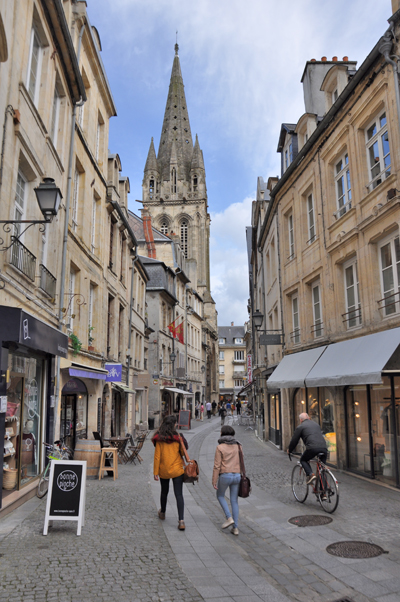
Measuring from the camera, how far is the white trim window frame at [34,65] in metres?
9.30

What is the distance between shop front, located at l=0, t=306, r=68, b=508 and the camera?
668cm

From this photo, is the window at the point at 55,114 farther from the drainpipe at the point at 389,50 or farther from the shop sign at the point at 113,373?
the shop sign at the point at 113,373

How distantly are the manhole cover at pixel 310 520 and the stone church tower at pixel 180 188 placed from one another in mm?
66240

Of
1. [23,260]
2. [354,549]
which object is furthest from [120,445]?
[354,549]

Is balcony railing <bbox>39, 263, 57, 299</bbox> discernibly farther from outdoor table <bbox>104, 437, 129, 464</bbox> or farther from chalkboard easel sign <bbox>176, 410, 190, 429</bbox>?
chalkboard easel sign <bbox>176, 410, 190, 429</bbox>

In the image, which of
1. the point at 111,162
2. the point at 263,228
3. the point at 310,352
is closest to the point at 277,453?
the point at 310,352

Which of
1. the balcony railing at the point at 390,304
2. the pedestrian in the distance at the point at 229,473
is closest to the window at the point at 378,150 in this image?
the balcony railing at the point at 390,304

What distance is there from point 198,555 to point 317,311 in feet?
33.0

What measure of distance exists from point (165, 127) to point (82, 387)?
85323 millimetres

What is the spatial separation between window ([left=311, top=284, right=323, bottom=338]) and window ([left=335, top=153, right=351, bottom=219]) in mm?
2659

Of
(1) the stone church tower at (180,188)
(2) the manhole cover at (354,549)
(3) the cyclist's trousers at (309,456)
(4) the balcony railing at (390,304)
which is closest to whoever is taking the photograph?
(2) the manhole cover at (354,549)

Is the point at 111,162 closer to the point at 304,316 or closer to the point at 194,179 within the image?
the point at 304,316

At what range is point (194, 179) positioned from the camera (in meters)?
84.2

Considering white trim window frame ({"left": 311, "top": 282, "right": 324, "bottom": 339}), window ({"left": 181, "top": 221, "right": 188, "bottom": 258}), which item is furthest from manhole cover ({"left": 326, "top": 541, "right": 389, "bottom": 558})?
window ({"left": 181, "top": 221, "right": 188, "bottom": 258})
